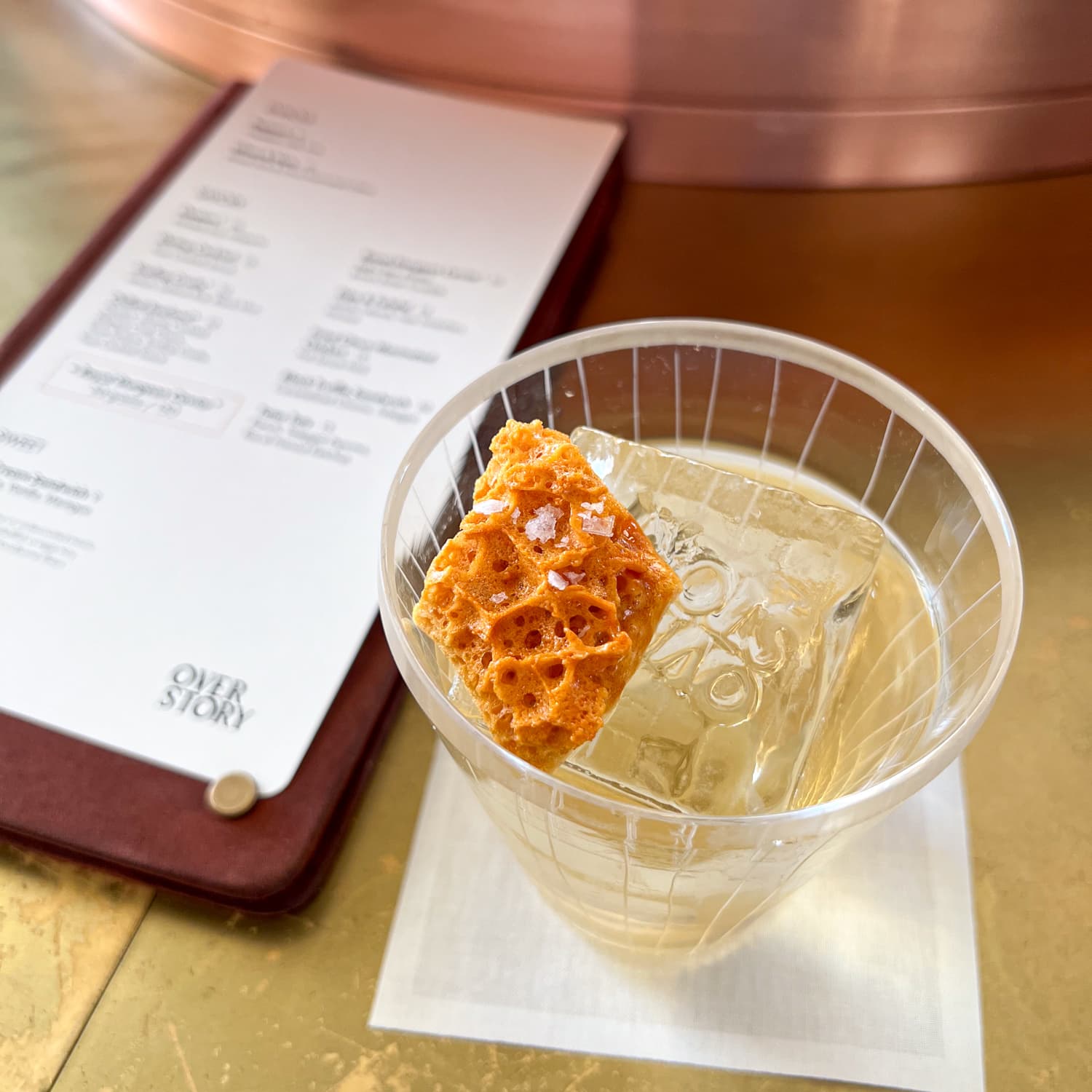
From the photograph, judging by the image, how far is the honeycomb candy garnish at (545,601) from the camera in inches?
12.4

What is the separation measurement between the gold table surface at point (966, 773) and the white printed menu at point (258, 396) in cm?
6

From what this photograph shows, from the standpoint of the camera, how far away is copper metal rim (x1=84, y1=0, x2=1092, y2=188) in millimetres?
576

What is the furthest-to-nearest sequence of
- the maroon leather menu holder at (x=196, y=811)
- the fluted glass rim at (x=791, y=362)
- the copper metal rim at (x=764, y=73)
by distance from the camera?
the copper metal rim at (x=764, y=73) → the maroon leather menu holder at (x=196, y=811) → the fluted glass rim at (x=791, y=362)

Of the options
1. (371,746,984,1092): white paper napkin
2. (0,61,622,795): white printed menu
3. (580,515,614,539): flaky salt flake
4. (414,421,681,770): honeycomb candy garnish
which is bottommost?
(371,746,984,1092): white paper napkin

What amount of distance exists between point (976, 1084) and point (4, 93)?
35.5 inches

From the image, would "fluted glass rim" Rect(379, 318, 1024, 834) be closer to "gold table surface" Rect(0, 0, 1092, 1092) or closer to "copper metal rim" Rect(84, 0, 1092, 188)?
"gold table surface" Rect(0, 0, 1092, 1092)

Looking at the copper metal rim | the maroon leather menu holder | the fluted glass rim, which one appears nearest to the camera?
the fluted glass rim

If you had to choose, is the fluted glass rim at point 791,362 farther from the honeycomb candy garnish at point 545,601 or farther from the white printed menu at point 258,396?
the white printed menu at point 258,396

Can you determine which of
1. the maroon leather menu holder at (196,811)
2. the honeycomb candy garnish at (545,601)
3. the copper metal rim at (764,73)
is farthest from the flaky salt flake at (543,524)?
the copper metal rim at (764,73)

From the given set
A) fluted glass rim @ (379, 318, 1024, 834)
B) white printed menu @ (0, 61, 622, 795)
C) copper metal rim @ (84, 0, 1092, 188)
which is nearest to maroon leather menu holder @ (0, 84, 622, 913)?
white printed menu @ (0, 61, 622, 795)

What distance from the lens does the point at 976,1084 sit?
385 mm

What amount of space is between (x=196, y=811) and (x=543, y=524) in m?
0.21

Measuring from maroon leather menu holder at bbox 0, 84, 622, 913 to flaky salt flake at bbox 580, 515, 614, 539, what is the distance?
173mm

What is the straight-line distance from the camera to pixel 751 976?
411mm
